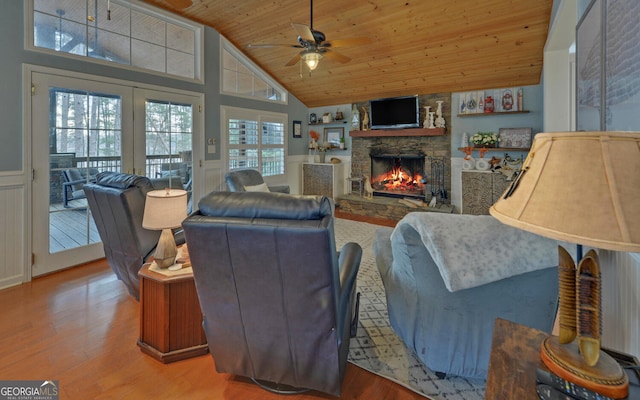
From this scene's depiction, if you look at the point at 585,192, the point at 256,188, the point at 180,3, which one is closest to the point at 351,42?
the point at 180,3

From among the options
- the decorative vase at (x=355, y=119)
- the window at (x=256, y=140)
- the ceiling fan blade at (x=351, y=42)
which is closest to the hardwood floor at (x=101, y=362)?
the ceiling fan blade at (x=351, y=42)

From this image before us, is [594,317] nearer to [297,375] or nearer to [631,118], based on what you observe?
[631,118]

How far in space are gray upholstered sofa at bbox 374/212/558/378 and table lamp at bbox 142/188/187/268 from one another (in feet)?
4.23

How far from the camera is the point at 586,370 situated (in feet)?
2.39

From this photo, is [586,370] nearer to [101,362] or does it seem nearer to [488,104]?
[101,362]

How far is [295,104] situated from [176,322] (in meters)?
5.49

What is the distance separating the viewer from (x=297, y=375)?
148 cm

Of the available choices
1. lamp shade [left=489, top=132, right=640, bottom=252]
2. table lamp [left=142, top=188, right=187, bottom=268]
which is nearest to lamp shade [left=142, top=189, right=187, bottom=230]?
table lamp [left=142, top=188, right=187, bottom=268]

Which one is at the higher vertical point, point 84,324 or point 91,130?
point 91,130

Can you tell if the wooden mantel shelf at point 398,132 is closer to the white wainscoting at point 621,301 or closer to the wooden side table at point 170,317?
the white wainscoting at point 621,301

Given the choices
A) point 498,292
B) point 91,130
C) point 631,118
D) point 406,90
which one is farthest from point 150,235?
point 406,90

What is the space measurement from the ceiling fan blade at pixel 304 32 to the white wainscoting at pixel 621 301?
99.6 inches

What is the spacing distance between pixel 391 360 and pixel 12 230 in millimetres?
3563

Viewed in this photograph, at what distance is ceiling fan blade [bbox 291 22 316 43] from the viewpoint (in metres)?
2.61
